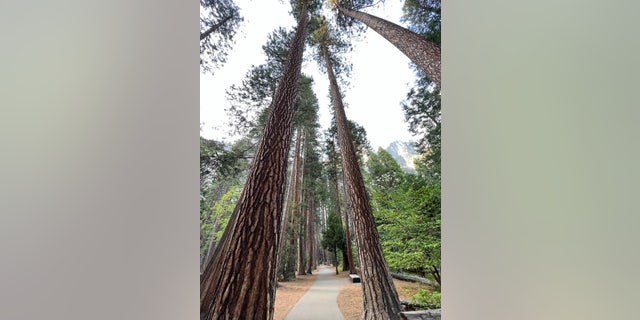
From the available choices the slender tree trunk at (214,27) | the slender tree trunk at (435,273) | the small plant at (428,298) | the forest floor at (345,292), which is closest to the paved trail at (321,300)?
the forest floor at (345,292)

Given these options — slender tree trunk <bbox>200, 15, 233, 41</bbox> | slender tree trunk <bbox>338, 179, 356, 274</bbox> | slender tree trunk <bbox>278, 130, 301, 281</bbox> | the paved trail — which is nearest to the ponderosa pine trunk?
slender tree trunk <bbox>338, 179, 356, 274</bbox>

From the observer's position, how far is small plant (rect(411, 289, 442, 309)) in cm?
185

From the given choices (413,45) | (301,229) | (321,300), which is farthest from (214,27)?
(321,300)

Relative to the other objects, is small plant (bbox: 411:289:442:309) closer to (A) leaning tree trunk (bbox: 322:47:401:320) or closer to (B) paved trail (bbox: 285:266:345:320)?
(A) leaning tree trunk (bbox: 322:47:401:320)

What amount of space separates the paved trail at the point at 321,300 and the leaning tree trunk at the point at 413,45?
5.05 feet

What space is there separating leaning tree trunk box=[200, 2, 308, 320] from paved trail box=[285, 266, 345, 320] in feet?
0.67

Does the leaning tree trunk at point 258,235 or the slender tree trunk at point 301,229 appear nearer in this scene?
the leaning tree trunk at point 258,235

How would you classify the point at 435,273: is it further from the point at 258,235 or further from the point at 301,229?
the point at 258,235

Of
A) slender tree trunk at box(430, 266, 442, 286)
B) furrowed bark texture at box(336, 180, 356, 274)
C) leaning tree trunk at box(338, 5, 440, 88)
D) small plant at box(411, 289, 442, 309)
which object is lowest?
small plant at box(411, 289, 442, 309)

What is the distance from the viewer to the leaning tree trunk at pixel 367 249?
189 cm

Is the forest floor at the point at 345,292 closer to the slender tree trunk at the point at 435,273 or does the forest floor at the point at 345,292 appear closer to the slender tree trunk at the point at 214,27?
the slender tree trunk at the point at 435,273

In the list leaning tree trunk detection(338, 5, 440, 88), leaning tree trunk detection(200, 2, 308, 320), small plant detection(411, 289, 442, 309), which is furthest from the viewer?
leaning tree trunk detection(338, 5, 440, 88)
